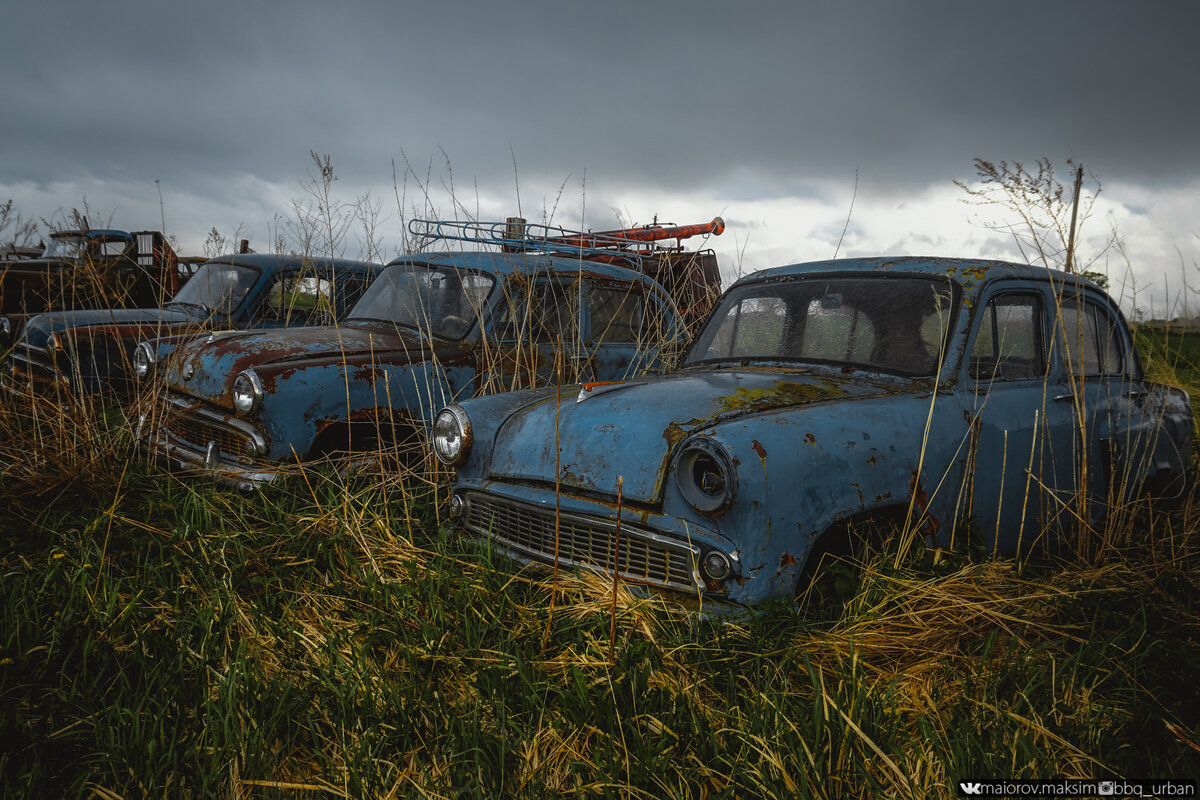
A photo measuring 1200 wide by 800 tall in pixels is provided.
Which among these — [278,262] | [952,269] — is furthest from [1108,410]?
[278,262]

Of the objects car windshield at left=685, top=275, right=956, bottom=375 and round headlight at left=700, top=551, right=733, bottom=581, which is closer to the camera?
round headlight at left=700, top=551, right=733, bottom=581

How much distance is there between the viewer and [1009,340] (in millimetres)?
2979

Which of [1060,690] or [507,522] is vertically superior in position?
[507,522]

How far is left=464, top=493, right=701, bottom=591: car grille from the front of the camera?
7.41 feet

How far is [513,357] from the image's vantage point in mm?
4301

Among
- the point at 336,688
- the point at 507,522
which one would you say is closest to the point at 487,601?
the point at 507,522

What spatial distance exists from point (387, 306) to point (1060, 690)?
4056 mm

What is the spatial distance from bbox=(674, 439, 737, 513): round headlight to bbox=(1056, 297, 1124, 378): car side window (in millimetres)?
1901

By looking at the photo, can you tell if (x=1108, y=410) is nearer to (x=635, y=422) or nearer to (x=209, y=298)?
(x=635, y=422)

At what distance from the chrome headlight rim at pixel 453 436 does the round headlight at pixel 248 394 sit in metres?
1.15

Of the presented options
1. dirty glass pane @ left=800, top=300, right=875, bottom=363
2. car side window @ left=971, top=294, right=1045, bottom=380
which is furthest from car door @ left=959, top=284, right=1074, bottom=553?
dirty glass pane @ left=800, top=300, right=875, bottom=363

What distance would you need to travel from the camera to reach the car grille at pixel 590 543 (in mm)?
2260

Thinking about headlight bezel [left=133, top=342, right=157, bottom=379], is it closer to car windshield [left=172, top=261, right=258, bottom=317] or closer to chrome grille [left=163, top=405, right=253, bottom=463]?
chrome grille [left=163, top=405, right=253, bottom=463]

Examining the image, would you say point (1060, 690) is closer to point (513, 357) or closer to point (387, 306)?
point (513, 357)
